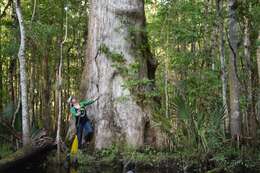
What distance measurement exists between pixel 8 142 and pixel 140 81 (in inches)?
150

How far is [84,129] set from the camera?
11914 mm

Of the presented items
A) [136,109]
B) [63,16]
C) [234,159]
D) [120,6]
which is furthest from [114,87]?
[63,16]

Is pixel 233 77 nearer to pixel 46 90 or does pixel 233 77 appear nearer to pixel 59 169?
pixel 59 169

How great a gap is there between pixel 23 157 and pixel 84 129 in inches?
90.8

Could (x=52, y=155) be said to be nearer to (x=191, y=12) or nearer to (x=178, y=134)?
(x=178, y=134)

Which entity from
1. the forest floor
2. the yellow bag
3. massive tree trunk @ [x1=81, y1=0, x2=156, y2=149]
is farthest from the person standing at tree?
the forest floor

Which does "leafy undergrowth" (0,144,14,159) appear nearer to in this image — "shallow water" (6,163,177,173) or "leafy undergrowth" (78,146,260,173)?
"shallow water" (6,163,177,173)

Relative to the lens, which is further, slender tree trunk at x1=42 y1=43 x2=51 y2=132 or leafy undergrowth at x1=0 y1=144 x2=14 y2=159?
slender tree trunk at x1=42 y1=43 x2=51 y2=132

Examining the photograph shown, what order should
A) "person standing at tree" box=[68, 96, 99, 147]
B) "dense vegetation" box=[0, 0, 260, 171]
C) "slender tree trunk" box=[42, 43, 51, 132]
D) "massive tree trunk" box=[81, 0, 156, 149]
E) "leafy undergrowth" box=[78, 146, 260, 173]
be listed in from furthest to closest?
1. "slender tree trunk" box=[42, 43, 51, 132]
2. "massive tree trunk" box=[81, 0, 156, 149]
3. "person standing at tree" box=[68, 96, 99, 147]
4. "dense vegetation" box=[0, 0, 260, 171]
5. "leafy undergrowth" box=[78, 146, 260, 173]

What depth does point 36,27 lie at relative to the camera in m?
13.0

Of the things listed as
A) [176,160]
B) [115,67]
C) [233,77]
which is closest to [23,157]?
[176,160]

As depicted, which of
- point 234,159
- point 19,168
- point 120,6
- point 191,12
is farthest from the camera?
point 191,12

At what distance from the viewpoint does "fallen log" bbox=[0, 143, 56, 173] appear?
948 centimetres

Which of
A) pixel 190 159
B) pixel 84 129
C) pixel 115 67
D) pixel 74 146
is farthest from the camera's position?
pixel 115 67
